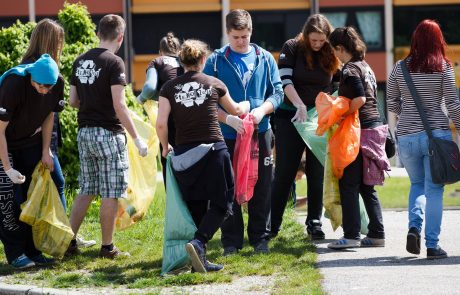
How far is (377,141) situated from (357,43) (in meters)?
0.84

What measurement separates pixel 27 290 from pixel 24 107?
155 cm

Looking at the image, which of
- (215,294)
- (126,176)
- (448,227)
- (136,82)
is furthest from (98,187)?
(136,82)

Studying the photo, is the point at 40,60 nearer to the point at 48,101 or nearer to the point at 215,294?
the point at 48,101

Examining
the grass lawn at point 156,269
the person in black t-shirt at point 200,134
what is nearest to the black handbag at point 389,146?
the grass lawn at point 156,269

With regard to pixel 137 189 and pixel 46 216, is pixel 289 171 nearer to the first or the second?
pixel 137 189

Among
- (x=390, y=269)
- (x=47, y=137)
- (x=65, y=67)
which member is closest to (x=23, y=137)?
(x=47, y=137)

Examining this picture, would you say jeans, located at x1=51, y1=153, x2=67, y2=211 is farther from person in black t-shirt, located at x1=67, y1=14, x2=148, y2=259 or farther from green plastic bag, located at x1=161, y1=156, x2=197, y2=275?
green plastic bag, located at x1=161, y1=156, x2=197, y2=275

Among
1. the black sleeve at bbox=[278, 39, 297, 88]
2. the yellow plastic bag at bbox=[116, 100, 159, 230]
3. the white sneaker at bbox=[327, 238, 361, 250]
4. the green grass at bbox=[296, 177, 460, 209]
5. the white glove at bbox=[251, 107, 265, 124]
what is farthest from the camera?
the green grass at bbox=[296, 177, 460, 209]

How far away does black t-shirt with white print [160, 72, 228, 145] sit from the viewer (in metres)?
7.48

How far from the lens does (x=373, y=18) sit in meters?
38.2

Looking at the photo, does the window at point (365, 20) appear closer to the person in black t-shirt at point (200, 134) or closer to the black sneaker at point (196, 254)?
the person in black t-shirt at point (200, 134)

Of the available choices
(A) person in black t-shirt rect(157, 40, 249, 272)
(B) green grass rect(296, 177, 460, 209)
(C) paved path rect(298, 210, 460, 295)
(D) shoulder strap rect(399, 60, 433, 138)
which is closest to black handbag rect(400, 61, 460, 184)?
(D) shoulder strap rect(399, 60, 433, 138)

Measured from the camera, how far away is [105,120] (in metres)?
8.08

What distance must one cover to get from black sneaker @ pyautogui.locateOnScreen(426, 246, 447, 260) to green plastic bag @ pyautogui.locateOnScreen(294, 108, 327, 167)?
1398 mm
